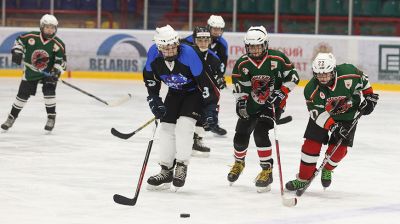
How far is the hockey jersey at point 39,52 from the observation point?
9055 millimetres

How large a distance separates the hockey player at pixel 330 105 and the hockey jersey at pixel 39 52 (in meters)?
3.61

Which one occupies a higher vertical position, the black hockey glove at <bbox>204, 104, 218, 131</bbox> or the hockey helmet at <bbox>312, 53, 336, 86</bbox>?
the hockey helmet at <bbox>312, 53, 336, 86</bbox>

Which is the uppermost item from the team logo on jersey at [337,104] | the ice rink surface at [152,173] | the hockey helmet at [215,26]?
the hockey helmet at [215,26]

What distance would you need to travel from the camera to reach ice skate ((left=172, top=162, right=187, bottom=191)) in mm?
6027

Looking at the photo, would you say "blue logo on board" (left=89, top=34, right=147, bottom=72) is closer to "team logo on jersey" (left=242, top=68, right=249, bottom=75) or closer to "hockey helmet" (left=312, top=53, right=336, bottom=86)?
"team logo on jersey" (left=242, top=68, right=249, bottom=75)

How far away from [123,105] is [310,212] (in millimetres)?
6167

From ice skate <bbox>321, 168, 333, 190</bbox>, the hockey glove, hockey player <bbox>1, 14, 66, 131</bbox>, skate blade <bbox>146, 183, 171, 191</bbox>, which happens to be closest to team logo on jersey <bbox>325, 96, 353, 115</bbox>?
ice skate <bbox>321, 168, 333, 190</bbox>

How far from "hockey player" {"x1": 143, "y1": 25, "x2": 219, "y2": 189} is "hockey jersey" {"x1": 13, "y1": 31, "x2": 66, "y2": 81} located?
3.20 metres

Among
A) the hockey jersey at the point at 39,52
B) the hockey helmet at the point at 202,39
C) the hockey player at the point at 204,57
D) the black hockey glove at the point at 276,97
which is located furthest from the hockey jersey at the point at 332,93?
the hockey jersey at the point at 39,52

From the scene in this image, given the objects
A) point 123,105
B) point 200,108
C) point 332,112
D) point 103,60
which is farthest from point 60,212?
point 103,60

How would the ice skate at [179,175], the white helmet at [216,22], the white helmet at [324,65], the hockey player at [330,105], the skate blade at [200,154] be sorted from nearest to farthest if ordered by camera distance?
the white helmet at [324,65], the hockey player at [330,105], the ice skate at [179,175], the skate blade at [200,154], the white helmet at [216,22]

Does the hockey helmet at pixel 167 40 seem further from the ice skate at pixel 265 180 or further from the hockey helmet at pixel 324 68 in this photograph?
the ice skate at pixel 265 180

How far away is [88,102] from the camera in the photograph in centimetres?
1159

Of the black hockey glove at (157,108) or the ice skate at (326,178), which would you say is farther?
the ice skate at (326,178)
